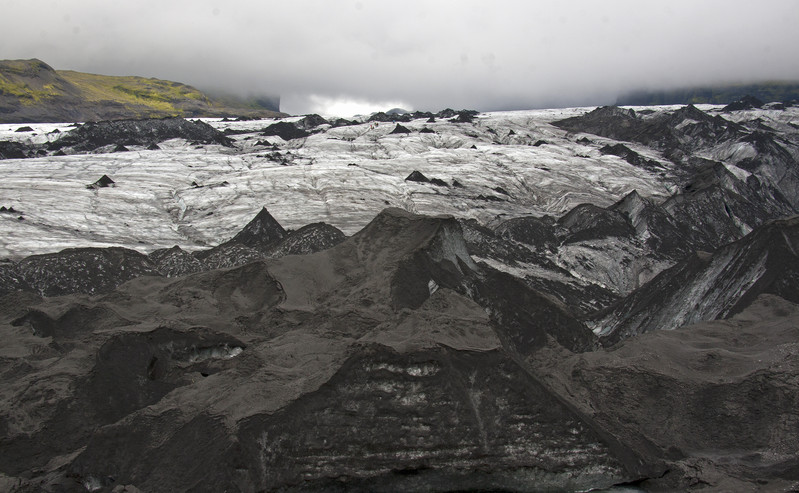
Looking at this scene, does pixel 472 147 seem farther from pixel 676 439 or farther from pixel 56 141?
pixel 676 439

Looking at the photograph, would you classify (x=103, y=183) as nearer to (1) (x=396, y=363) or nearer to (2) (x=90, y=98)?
(1) (x=396, y=363)

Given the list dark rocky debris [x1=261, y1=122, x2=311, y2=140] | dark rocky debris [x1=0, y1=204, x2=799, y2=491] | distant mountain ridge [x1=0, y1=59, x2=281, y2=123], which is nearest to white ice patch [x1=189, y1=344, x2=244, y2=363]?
dark rocky debris [x1=0, y1=204, x2=799, y2=491]

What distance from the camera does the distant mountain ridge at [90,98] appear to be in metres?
102

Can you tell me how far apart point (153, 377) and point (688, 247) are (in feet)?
101

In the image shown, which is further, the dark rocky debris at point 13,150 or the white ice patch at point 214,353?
the dark rocky debris at point 13,150

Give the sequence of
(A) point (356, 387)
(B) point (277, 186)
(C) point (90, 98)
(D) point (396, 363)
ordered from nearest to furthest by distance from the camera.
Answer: (A) point (356, 387), (D) point (396, 363), (B) point (277, 186), (C) point (90, 98)

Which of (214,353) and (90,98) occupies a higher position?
(90,98)

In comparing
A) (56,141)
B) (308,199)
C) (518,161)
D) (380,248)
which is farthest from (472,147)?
(380,248)

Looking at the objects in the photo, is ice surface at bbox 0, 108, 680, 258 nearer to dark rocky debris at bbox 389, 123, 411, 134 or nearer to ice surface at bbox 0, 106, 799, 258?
ice surface at bbox 0, 106, 799, 258

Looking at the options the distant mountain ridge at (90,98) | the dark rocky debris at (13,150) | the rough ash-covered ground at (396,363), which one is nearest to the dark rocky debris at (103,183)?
the rough ash-covered ground at (396,363)

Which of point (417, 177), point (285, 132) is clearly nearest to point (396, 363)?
point (417, 177)

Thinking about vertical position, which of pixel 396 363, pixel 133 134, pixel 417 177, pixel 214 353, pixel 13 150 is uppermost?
pixel 133 134

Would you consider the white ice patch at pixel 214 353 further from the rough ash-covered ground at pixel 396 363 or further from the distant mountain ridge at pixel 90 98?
the distant mountain ridge at pixel 90 98

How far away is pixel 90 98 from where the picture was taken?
117938mm
